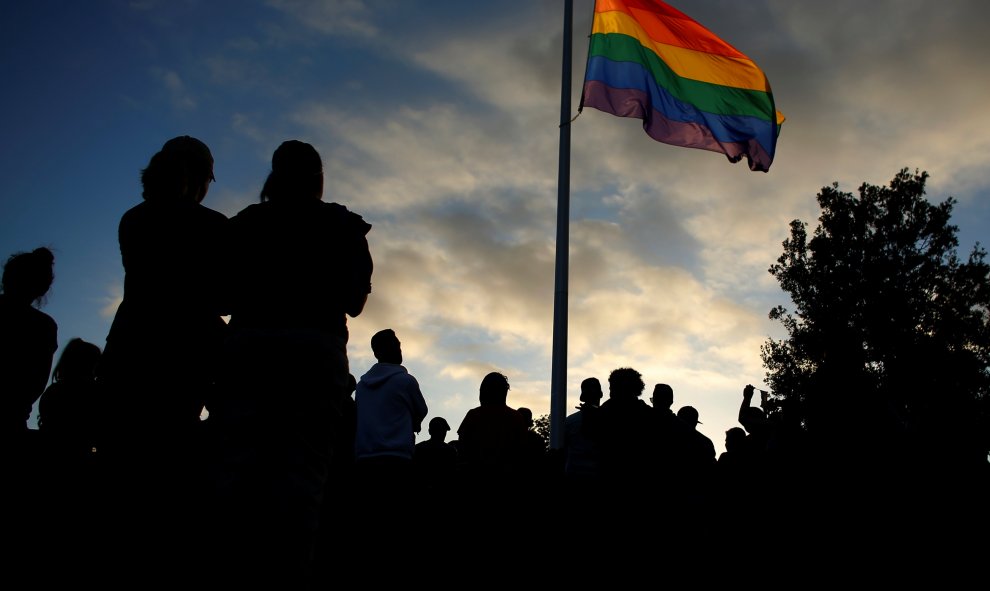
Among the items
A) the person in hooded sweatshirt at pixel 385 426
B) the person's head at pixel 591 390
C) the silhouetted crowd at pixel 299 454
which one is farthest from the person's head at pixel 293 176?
the person's head at pixel 591 390

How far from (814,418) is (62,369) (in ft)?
20.9

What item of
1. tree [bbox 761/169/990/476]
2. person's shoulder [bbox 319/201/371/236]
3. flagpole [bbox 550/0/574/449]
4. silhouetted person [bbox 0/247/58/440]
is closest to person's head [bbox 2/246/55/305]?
silhouetted person [bbox 0/247/58/440]

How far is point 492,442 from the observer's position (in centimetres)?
673

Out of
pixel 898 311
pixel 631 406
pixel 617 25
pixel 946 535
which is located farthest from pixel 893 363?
pixel 631 406

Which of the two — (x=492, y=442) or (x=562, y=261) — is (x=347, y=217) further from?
(x=562, y=261)

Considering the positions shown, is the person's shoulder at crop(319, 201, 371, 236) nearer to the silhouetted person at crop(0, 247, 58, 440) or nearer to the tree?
the silhouetted person at crop(0, 247, 58, 440)

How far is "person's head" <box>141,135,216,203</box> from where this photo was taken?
10.9 feet

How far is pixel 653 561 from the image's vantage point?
572 centimetres

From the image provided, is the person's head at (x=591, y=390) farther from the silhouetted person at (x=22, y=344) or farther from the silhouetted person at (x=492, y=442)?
the silhouetted person at (x=22, y=344)

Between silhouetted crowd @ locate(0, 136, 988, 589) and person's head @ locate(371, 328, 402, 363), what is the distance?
0.08 ft

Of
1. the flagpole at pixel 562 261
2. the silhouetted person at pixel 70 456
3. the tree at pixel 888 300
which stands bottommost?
the silhouetted person at pixel 70 456

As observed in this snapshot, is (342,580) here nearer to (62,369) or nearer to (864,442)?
(62,369)

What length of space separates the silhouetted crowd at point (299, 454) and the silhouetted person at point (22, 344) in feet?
0.04

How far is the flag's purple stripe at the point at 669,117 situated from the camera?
10453 mm
